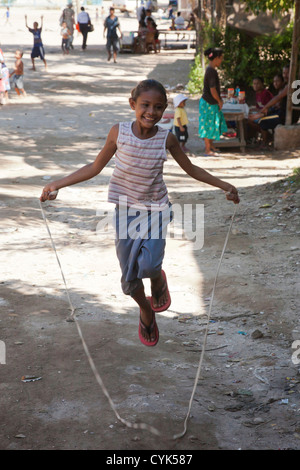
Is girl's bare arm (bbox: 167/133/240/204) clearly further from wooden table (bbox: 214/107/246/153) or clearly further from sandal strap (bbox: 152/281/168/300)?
wooden table (bbox: 214/107/246/153)

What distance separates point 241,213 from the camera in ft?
24.9

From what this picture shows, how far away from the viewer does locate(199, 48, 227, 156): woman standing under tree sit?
10.1 meters

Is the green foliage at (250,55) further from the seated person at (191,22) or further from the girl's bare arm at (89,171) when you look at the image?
the seated person at (191,22)

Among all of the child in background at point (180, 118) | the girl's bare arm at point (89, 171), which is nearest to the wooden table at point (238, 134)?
the child in background at point (180, 118)

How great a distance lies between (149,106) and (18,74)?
45.4ft

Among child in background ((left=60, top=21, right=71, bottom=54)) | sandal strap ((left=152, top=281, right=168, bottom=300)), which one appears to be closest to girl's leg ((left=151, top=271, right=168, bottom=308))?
sandal strap ((left=152, top=281, right=168, bottom=300))

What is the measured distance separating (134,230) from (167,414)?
1004 mm

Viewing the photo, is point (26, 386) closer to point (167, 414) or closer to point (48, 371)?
point (48, 371)

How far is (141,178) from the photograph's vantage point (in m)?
3.44

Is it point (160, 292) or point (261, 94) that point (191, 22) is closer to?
point (261, 94)

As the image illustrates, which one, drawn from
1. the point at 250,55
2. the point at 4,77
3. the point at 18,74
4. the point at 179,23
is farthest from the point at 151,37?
the point at 250,55

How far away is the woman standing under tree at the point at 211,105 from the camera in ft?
33.1

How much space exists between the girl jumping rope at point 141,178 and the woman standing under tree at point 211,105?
6.88 meters
